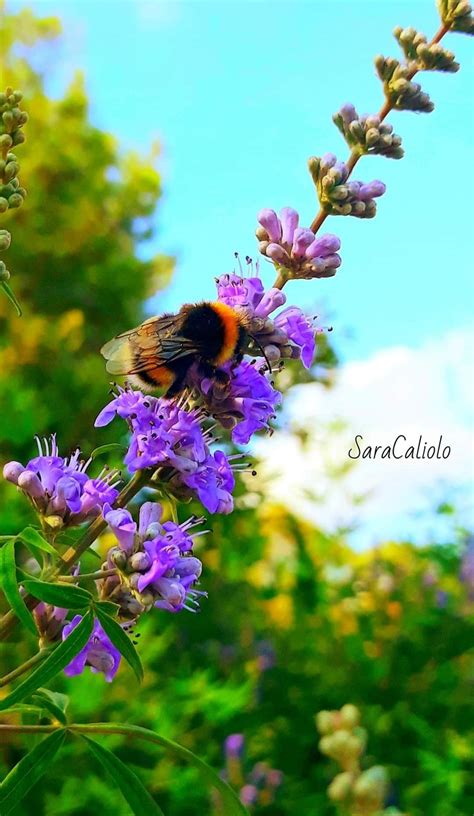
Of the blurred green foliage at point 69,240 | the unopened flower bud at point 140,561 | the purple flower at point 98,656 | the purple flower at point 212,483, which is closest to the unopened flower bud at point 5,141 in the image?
the purple flower at point 212,483

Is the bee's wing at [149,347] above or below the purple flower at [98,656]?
above

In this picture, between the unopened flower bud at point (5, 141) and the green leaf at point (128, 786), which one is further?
the unopened flower bud at point (5, 141)

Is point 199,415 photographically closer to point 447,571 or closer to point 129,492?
point 129,492

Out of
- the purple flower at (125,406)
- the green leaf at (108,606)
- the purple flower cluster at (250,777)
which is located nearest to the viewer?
the green leaf at (108,606)

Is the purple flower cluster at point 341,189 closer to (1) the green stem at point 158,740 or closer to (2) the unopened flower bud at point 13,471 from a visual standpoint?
(2) the unopened flower bud at point 13,471

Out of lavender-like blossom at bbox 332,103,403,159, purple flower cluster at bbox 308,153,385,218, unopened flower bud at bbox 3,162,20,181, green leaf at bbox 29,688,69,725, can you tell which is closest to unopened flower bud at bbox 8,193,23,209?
unopened flower bud at bbox 3,162,20,181

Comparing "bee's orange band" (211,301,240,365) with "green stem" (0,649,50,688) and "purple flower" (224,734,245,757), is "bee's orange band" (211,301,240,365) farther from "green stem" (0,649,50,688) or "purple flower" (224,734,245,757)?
"purple flower" (224,734,245,757)
